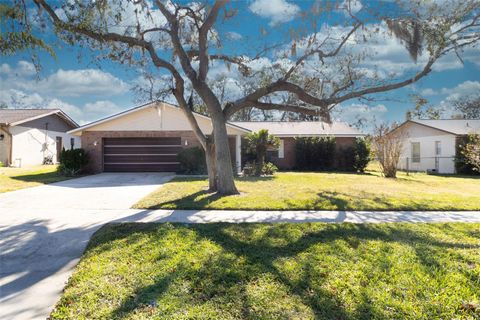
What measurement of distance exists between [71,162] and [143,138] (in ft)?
13.4

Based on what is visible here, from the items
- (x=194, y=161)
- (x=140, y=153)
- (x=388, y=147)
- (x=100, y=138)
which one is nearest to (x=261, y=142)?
(x=194, y=161)

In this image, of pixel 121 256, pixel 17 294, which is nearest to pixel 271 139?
pixel 121 256

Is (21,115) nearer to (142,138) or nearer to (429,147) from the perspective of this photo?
(142,138)

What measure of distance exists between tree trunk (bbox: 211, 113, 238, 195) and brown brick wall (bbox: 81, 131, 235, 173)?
8.20 m

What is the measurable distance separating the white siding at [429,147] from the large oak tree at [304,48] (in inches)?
414

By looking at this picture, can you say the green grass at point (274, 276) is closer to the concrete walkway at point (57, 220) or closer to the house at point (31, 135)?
the concrete walkway at point (57, 220)

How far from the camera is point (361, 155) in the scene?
21.1m

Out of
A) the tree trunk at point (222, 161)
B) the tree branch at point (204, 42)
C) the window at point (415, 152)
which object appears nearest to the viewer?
the tree trunk at point (222, 161)

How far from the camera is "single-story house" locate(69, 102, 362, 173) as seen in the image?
17.6 m

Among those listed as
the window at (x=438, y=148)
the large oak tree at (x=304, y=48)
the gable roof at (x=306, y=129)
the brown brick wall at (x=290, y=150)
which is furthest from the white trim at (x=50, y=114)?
the window at (x=438, y=148)

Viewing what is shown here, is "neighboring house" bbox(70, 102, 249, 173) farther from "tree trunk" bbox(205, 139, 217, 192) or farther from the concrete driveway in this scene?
the concrete driveway

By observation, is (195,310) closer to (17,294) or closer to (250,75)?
(17,294)

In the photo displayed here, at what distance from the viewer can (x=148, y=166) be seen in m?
18.2

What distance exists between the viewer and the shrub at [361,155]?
20.9 meters
